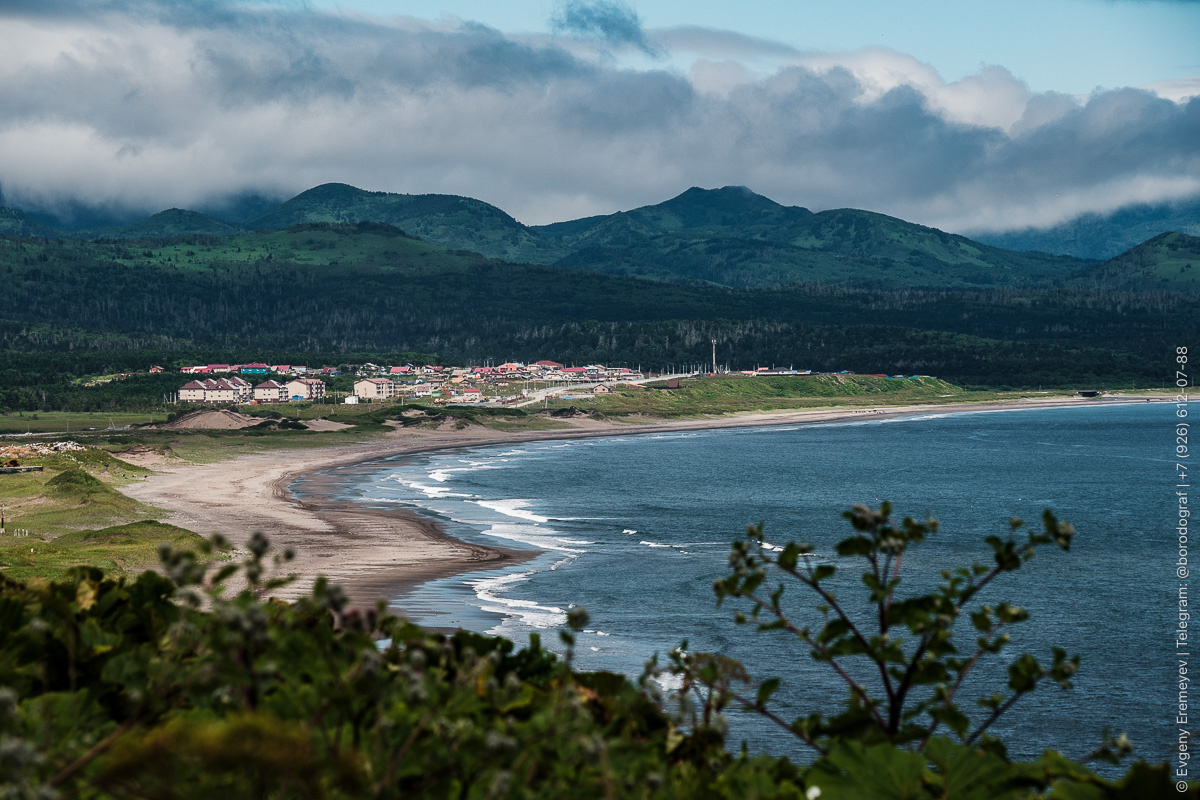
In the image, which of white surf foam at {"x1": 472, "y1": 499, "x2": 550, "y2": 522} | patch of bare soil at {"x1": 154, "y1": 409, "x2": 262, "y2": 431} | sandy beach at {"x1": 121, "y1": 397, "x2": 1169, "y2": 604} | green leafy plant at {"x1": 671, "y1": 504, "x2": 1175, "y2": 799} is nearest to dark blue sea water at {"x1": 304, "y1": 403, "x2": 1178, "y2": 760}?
white surf foam at {"x1": 472, "y1": 499, "x2": 550, "y2": 522}

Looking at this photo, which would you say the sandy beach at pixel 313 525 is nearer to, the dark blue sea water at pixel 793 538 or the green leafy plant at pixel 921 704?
the dark blue sea water at pixel 793 538

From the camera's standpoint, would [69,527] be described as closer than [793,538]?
Yes

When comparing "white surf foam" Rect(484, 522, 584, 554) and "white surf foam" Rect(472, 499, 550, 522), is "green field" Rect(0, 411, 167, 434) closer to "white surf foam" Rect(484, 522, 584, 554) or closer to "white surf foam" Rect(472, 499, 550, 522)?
"white surf foam" Rect(472, 499, 550, 522)

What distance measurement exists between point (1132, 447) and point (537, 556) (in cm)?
11870

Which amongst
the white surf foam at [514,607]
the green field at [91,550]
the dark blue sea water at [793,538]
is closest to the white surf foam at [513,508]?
the dark blue sea water at [793,538]

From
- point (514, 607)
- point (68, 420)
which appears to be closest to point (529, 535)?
point (514, 607)

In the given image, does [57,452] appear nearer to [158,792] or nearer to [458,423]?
[458,423]

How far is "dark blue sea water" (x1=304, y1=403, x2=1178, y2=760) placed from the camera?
3503cm

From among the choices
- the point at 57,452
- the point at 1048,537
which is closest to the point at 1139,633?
the point at 1048,537

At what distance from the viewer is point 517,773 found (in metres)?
5.14

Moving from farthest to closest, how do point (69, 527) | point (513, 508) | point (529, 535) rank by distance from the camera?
point (513, 508), point (529, 535), point (69, 527)

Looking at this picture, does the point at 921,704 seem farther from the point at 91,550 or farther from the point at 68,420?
the point at 68,420

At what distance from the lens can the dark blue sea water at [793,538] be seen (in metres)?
35.0

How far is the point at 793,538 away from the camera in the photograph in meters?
66.4
